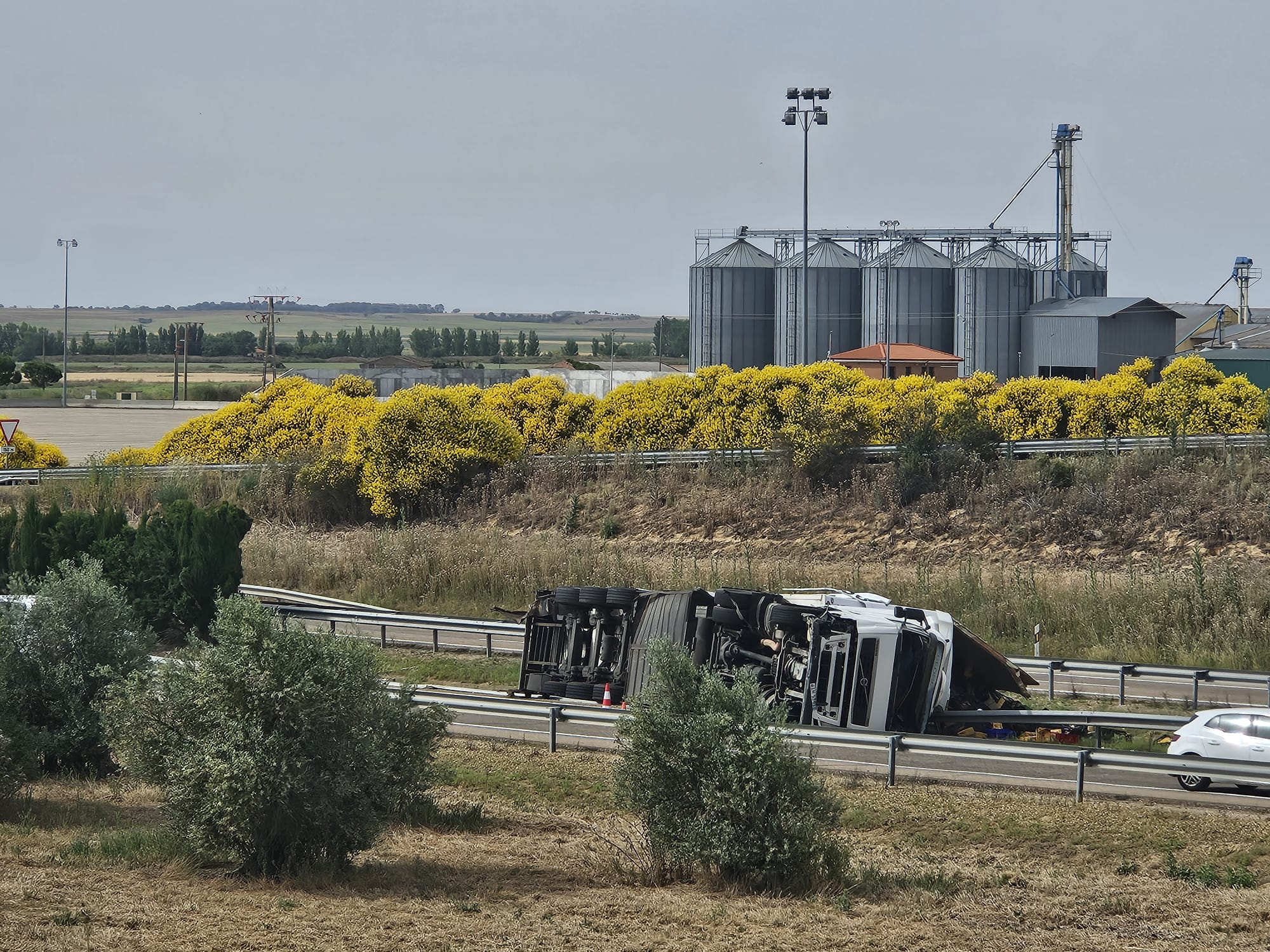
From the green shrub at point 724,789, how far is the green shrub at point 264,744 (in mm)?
2222

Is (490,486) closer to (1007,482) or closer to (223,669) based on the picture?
(1007,482)

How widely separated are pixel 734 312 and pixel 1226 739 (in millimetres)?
60050

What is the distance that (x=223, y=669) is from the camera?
11.3 meters

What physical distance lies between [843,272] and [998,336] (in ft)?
29.7

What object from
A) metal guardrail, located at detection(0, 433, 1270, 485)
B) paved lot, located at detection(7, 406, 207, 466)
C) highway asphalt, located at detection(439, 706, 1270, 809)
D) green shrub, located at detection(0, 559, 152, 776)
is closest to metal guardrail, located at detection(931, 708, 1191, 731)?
highway asphalt, located at detection(439, 706, 1270, 809)

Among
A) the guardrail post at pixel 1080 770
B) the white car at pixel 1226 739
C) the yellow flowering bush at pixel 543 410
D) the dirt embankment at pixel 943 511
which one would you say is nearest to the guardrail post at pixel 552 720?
the guardrail post at pixel 1080 770

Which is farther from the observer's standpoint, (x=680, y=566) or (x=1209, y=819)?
(x=680, y=566)

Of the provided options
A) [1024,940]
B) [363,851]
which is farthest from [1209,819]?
[363,851]

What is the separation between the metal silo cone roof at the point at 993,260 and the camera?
Result: 69688mm

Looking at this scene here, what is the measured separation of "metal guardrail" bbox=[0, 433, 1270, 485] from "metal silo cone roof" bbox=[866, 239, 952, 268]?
3222cm

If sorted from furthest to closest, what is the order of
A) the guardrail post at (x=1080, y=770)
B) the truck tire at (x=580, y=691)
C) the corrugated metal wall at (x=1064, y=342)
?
the corrugated metal wall at (x=1064, y=342) < the truck tire at (x=580, y=691) < the guardrail post at (x=1080, y=770)

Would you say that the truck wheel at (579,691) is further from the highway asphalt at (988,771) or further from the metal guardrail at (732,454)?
the metal guardrail at (732,454)

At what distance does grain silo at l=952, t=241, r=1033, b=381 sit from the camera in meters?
Result: 68.0

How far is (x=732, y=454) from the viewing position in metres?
40.1
